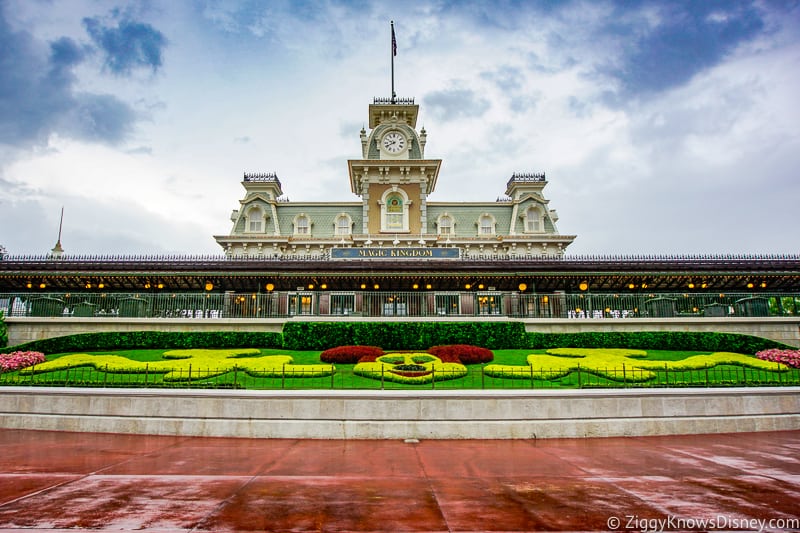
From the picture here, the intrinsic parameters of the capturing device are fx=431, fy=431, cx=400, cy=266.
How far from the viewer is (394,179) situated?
159 feet

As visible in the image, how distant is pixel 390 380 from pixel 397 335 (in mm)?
7678

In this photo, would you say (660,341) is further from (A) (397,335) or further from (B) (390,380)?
(B) (390,380)

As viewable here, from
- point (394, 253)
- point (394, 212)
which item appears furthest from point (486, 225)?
point (394, 253)

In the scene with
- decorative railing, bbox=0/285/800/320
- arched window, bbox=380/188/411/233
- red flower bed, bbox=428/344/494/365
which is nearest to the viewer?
red flower bed, bbox=428/344/494/365

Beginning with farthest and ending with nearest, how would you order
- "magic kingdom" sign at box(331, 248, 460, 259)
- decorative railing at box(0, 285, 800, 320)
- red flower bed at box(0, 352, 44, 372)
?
"magic kingdom" sign at box(331, 248, 460, 259)
decorative railing at box(0, 285, 800, 320)
red flower bed at box(0, 352, 44, 372)

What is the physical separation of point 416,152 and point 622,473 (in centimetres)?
4393

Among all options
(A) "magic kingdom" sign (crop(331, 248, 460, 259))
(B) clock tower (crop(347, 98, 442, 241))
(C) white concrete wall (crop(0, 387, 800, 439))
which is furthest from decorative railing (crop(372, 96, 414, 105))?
(C) white concrete wall (crop(0, 387, 800, 439))

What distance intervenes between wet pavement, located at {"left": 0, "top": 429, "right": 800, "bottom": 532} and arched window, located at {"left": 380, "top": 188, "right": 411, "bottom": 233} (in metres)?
37.5

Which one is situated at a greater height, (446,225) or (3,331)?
(446,225)

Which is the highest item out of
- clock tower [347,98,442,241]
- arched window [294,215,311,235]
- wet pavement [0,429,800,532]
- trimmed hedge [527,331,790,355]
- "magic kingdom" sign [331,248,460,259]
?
clock tower [347,98,442,241]

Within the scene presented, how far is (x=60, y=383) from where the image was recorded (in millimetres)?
13641

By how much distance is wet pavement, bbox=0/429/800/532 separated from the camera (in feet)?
18.8

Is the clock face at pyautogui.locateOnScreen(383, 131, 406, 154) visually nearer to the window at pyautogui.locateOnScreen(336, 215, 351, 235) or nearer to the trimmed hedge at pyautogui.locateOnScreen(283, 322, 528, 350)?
the window at pyautogui.locateOnScreen(336, 215, 351, 235)

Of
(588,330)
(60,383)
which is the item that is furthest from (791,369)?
(60,383)
